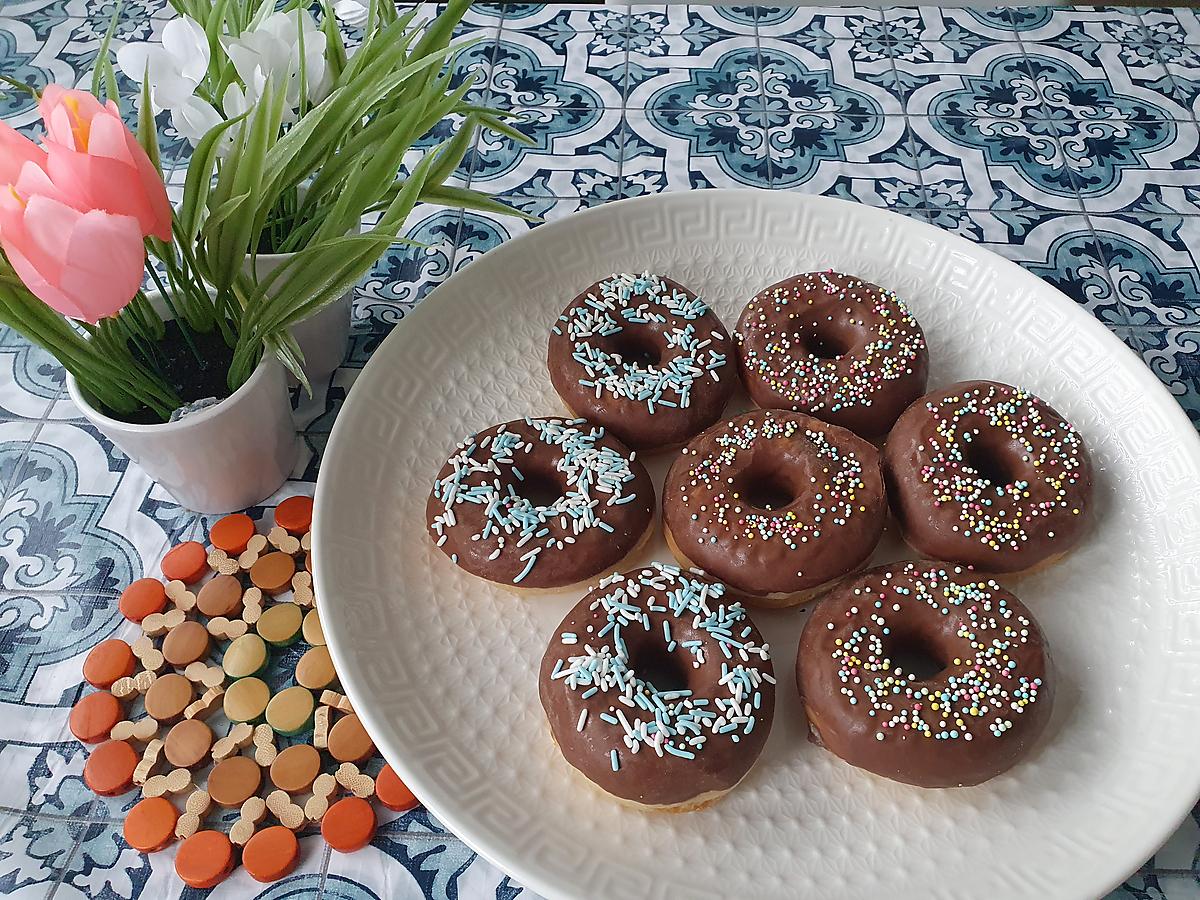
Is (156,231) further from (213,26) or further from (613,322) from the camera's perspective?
(613,322)

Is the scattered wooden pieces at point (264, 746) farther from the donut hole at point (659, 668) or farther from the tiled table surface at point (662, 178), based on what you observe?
the donut hole at point (659, 668)

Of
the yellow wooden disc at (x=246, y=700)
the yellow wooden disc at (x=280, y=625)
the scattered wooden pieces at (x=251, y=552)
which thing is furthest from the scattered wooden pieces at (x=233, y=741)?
the scattered wooden pieces at (x=251, y=552)

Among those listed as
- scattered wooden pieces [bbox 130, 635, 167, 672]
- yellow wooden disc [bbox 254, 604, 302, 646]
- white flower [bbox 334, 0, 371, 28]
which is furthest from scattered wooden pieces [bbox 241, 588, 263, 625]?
white flower [bbox 334, 0, 371, 28]

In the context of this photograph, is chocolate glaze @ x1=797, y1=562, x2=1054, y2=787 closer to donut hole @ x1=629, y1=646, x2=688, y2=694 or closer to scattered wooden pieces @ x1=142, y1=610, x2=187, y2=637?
donut hole @ x1=629, y1=646, x2=688, y2=694

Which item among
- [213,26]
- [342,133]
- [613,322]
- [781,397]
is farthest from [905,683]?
[213,26]

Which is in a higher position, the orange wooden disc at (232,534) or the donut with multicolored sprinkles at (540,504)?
the donut with multicolored sprinkles at (540,504)

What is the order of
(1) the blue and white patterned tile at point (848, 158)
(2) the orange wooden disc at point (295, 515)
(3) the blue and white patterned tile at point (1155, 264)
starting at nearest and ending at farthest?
1. (2) the orange wooden disc at point (295, 515)
2. (3) the blue and white patterned tile at point (1155, 264)
3. (1) the blue and white patterned tile at point (848, 158)

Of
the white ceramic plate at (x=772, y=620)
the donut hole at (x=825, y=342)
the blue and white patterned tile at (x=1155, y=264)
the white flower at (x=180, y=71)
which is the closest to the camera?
the white ceramic plate at (x=772, y=620)

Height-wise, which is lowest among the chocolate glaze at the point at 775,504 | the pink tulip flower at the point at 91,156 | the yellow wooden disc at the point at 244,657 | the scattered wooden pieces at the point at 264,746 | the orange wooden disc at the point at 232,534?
the scattered wooden pieces at the point at 264,746
